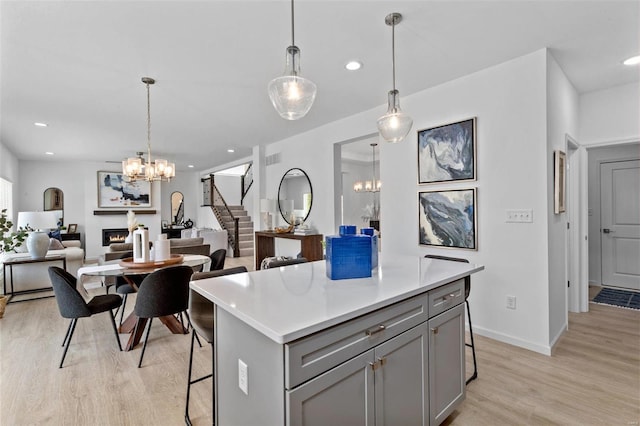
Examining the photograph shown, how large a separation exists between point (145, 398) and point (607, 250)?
621 centimetres

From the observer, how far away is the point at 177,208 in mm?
12641

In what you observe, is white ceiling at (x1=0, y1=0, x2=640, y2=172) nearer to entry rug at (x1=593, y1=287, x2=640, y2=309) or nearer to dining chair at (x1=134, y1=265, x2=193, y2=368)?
dining chair at (x1=134, y1=265, x2=193, y2=368)

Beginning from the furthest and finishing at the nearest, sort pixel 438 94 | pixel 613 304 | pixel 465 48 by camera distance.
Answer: pixel 613 304
pixel 438 94
pixel 465 48

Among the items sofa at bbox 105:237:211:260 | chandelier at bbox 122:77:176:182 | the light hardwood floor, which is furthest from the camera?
sofa at bbox 105:237:211:260

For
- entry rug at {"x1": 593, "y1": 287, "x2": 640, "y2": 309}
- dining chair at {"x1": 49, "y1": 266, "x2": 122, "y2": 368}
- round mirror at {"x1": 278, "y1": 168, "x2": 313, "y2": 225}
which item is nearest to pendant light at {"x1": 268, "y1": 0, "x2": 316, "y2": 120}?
dining chair at {"x1": 49, "y1": 266, "x2": 122, "y2": 368}

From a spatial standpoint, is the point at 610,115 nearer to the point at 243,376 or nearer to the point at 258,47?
the point at 258,47

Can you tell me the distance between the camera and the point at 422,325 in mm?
1641

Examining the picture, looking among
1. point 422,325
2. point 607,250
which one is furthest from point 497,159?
point 607,250

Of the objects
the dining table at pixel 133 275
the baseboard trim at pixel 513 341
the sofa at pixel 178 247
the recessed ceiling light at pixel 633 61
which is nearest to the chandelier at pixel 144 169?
the sofa at pixel 178 247

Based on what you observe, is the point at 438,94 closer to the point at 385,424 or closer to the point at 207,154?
the point at 385,424

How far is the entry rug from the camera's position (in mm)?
4078

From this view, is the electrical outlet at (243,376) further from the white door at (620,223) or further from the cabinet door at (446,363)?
the white door at (620,223)

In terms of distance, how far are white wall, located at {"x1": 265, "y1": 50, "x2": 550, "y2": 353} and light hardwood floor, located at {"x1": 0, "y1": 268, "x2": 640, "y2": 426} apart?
35 centimetres

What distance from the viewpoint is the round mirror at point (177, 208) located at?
38.8 feet
